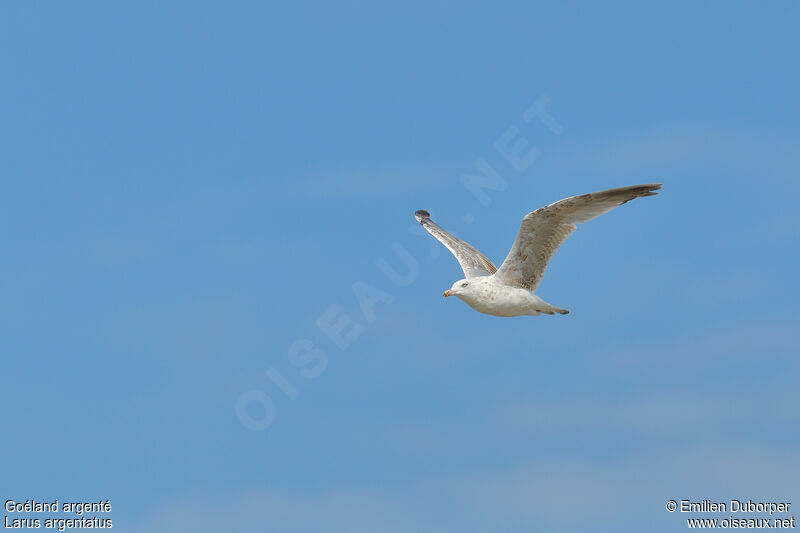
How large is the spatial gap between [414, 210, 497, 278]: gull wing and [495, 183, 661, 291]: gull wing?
2.85 m

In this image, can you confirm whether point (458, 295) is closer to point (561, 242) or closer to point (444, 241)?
point (561, 242)

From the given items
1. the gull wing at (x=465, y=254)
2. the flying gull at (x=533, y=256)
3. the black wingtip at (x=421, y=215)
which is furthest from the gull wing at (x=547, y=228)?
the black wingtip at (x=421, y=215)

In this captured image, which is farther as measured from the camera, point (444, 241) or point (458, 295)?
point (444, 241)

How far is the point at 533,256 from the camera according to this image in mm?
23797

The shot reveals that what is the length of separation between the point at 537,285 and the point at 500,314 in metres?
1.13

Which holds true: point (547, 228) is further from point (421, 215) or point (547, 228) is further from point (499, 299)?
point (421, 215)

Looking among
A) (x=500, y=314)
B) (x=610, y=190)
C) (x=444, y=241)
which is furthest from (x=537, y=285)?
(x=444, y=241)

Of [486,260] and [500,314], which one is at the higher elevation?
[486,260]

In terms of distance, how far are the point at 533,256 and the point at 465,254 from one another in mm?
4603

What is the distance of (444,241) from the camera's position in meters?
29.4

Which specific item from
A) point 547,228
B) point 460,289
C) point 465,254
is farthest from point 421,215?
point 547,228

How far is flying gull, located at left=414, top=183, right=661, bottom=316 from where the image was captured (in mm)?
22938

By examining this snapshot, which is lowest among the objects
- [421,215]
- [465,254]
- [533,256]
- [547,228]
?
[533,256]

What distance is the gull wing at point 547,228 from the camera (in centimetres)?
2288
